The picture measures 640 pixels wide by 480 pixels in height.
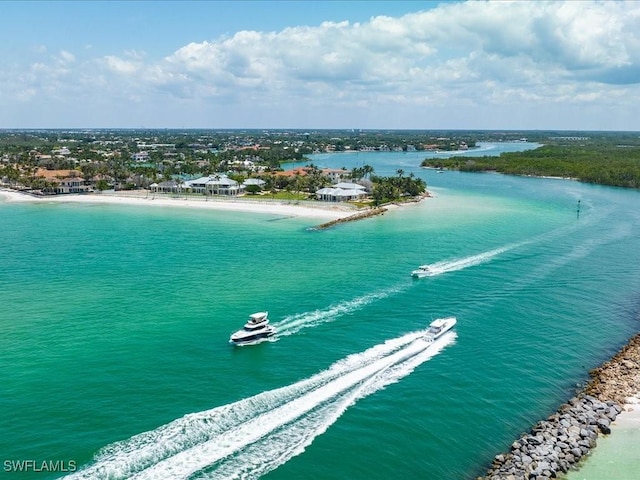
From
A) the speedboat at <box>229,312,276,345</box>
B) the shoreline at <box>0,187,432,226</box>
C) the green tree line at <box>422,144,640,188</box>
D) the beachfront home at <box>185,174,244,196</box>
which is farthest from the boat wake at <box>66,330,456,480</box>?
the green tree line at <box>422,144,640,188</box>

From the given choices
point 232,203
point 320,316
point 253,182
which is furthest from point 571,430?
point 253,182

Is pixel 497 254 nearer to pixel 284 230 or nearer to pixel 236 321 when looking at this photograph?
pixel 284 230

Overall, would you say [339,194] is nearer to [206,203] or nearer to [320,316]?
[206,203]

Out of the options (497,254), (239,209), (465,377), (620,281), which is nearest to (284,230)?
(239,209)

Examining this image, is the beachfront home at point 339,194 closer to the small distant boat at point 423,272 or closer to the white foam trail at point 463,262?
the white foam trail at point 463,262

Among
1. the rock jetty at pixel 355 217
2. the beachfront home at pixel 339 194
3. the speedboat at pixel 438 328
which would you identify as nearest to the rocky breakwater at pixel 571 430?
the speedboat at pixel 438 328

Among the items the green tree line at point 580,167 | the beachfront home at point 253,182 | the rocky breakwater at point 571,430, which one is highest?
the green tree line at point 580,167
